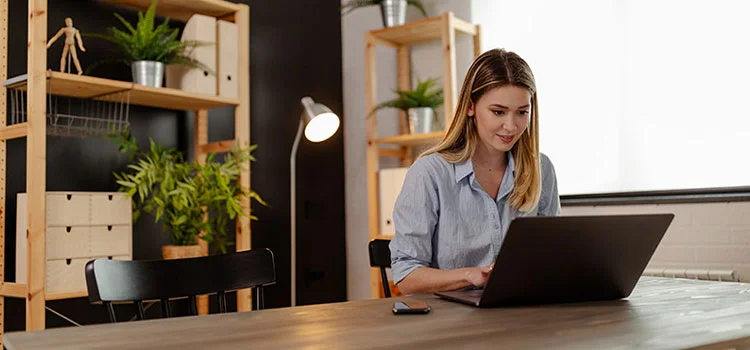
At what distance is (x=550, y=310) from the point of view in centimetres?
118

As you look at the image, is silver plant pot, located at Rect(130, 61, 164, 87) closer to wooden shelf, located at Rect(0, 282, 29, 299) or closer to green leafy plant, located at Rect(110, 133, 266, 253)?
green leafy plant, located at Rect(110, 133, 266, 253)

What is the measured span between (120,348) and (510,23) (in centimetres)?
278

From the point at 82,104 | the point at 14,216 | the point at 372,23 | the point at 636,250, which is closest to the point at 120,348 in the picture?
the point at 636,250

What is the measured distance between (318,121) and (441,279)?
66.3 inches

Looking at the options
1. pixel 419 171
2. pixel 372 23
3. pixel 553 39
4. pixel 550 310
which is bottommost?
pixel 550 310

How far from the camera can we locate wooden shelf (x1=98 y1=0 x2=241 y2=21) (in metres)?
2.93

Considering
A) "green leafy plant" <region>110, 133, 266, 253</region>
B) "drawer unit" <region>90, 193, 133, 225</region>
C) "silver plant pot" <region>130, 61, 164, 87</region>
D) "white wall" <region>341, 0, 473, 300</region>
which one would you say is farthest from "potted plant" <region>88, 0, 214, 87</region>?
"white wall" <region>341, 0, 473, 300</region>

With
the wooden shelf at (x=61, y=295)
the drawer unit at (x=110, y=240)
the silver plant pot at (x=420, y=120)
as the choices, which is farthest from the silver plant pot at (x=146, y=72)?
the silver plant pot at (x=420, y=120)

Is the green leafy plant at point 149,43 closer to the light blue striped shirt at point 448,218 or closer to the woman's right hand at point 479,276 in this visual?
the light blue striped shirt at point 448,218

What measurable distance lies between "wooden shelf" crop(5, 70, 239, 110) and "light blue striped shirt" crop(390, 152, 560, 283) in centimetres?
141

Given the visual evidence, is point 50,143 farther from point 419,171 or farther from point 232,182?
point 419,171

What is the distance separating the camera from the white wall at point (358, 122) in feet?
12.3

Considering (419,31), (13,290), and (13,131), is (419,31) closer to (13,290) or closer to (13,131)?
(13,131)

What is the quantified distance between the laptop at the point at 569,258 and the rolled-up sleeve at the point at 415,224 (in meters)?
0.35
